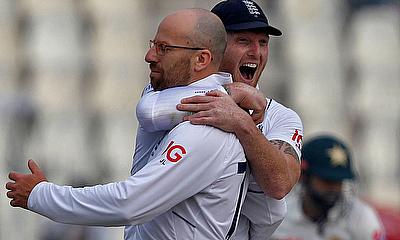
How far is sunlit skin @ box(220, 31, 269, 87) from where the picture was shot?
5914 mm

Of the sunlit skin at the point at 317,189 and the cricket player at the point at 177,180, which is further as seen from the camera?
the sunlit skin at the point at 317,189

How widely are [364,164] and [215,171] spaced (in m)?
12.9

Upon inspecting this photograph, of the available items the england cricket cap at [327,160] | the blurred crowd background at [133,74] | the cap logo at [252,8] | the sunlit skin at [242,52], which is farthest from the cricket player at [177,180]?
the blurred crowd background at [133,74]

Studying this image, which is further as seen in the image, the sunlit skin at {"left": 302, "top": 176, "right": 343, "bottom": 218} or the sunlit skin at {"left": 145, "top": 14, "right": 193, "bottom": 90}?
the sunlit skin at {"left": 302, "top": 176, "right": 343, "bottom": 218}

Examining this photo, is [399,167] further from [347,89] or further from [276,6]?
[276,6]

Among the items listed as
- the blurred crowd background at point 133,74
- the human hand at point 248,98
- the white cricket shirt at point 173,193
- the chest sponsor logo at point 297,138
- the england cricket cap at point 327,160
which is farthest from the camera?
the blurred crowd background at point 133,74

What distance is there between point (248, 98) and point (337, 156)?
339 cm

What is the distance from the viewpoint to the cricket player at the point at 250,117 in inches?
218

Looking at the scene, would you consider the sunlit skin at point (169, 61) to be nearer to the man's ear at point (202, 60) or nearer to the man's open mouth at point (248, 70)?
the man's ear at point (202, 60)

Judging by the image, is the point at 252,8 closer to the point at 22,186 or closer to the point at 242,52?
the point at 242,52

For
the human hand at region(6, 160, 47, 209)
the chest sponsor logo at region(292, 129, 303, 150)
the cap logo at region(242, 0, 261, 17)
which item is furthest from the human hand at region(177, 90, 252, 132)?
the human hand at region(6, 160, 47, 209)

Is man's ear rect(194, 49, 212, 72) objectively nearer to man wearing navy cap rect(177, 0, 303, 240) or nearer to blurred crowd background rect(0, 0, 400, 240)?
man wearing navy cap rect(177, 0, 303, 240)

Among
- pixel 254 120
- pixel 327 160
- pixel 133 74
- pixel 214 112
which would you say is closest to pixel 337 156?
pixel 327 160

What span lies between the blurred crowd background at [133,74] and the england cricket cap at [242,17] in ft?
39.3
